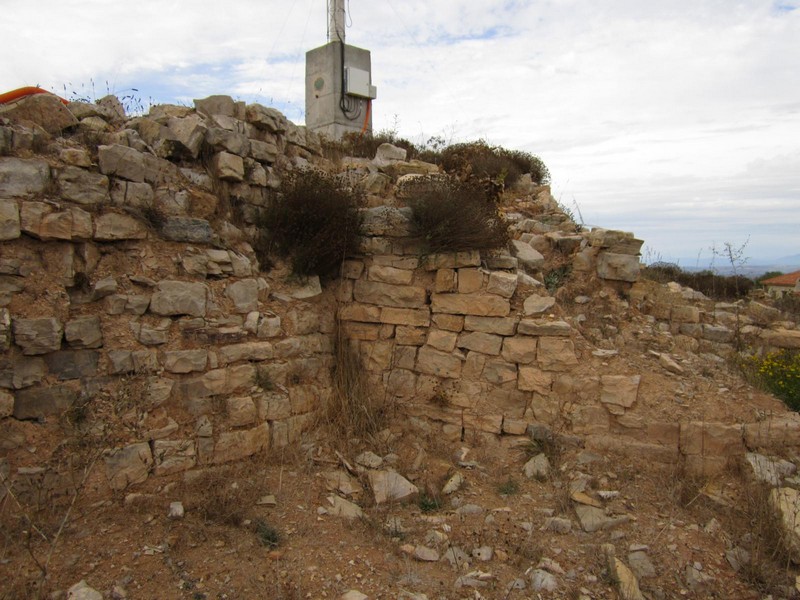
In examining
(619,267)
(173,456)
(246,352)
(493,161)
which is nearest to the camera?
(173,456)

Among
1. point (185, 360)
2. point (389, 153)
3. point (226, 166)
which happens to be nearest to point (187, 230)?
point (226, 166)

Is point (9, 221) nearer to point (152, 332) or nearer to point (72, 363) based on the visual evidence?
point (72, 363)

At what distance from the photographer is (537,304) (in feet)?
15.8

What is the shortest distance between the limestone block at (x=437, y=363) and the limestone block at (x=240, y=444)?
4.80 feet

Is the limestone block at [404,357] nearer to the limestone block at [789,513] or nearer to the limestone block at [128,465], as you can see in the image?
the limestone block at [128,465]

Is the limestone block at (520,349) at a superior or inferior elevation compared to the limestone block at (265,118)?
inferior

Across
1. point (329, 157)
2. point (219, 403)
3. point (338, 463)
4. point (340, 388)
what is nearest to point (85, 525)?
point (219, 403)

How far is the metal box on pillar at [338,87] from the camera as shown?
10.3 meters

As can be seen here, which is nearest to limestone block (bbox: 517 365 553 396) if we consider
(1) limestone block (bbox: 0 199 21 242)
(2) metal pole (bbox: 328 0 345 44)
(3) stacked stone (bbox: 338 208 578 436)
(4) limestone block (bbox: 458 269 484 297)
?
(3) stacked stone (bbox: 338 208 578 436)

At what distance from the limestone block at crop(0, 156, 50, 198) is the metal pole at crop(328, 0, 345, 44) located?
8.18 meters

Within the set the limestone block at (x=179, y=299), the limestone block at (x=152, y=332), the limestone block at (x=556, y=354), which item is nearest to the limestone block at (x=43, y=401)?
the limestone block at (x=152, y=332)

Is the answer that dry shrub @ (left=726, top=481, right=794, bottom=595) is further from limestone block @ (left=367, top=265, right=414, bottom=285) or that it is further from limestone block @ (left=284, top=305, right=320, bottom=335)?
limestone block @ (left=284, top=305, right=320, bottom=335)

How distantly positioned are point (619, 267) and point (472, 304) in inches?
69.1

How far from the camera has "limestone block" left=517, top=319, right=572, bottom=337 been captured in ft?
15.2
